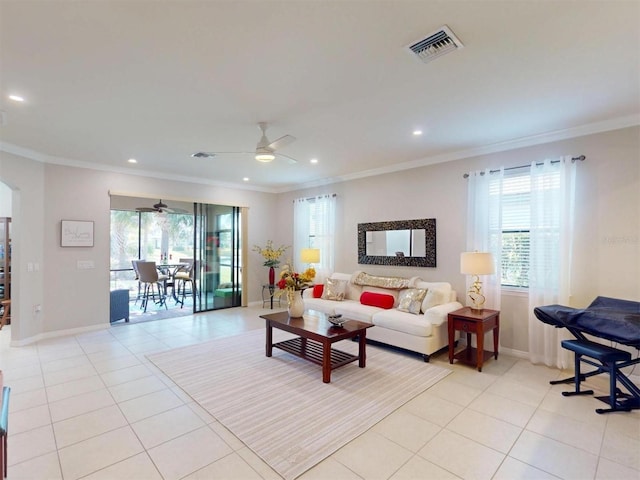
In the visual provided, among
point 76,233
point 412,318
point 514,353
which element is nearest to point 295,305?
point 412,318

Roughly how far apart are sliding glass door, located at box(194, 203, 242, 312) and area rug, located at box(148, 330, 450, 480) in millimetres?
2553

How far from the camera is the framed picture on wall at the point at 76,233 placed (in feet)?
16.2

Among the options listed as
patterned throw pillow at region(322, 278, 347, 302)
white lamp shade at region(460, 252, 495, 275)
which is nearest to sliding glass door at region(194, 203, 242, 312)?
patterned throw pillow at region(322, 278, 347, 302)

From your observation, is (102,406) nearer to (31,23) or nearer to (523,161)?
(31,23)

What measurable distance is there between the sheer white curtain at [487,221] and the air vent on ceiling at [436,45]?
257 cm

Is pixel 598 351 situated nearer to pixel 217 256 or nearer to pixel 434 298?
pixel 434 298

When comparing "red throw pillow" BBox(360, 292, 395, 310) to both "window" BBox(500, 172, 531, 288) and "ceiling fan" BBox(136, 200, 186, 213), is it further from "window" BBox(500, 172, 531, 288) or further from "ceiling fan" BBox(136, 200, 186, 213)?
"ceiling fan" BBox(136, 200, 186, 213)

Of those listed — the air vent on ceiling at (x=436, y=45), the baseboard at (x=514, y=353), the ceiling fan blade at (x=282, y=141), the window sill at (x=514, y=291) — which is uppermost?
the air vent on ceiling at (x=436, y=45)

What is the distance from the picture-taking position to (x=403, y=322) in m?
4.11

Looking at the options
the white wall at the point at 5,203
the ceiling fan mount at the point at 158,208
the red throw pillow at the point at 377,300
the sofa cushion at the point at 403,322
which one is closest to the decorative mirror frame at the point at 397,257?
the red throw pillow at the point at 377,300

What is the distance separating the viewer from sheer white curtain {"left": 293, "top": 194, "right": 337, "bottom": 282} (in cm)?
Answer: 639

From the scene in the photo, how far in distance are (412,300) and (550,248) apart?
1765 millimetres

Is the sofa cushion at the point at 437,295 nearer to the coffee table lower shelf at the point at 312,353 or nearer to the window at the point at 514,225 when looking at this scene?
the window at the point at 514,225

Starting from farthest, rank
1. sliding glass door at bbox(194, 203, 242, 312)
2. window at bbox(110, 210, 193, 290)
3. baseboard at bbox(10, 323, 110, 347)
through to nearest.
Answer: window at bbox(110, 210, 193, 290)
sliding glass door at bbox(194, 203, 242, 312)
baseboard at bbox(10, 323, 110, 347)
